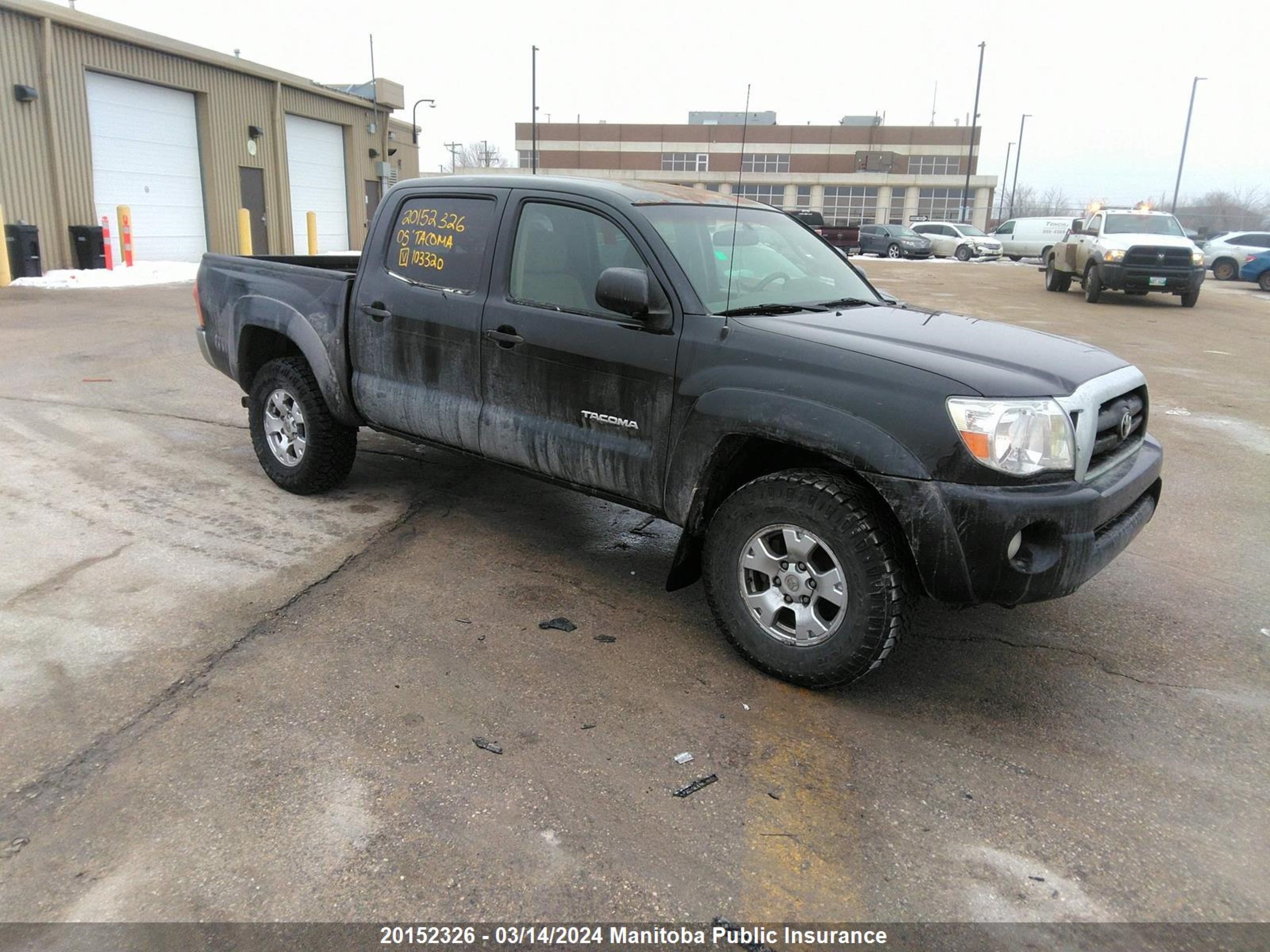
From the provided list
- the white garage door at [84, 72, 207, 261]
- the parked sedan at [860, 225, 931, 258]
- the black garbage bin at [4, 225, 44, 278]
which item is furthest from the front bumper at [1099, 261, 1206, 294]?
the black garbage bin at [4, 225, 44, 278]

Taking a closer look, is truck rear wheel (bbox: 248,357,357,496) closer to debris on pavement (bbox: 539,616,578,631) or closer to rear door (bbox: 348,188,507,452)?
rear door (bbox: 348,188,507,452)

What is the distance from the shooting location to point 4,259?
17000mm

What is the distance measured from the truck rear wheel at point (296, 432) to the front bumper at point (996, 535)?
3.44 metres

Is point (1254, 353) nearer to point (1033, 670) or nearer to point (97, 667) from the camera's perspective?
point (1033, 670)

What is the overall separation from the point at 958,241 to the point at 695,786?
3999 cm

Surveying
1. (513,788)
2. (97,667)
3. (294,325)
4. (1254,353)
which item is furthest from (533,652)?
(1254,353)

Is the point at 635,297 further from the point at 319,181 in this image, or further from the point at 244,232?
the point at 319,181

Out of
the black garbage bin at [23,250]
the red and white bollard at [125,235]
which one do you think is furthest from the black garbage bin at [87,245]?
the black garbage bin at [23,250]

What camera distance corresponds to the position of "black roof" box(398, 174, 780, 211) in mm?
4250

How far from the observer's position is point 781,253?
4.58m

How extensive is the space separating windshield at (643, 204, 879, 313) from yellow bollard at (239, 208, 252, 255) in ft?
67.7

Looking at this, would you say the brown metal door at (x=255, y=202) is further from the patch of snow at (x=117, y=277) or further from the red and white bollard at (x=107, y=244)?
the red and white bollard at (x=107, y=244)

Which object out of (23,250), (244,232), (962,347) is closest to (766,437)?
(962,347)

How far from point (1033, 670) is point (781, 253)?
2.23m
